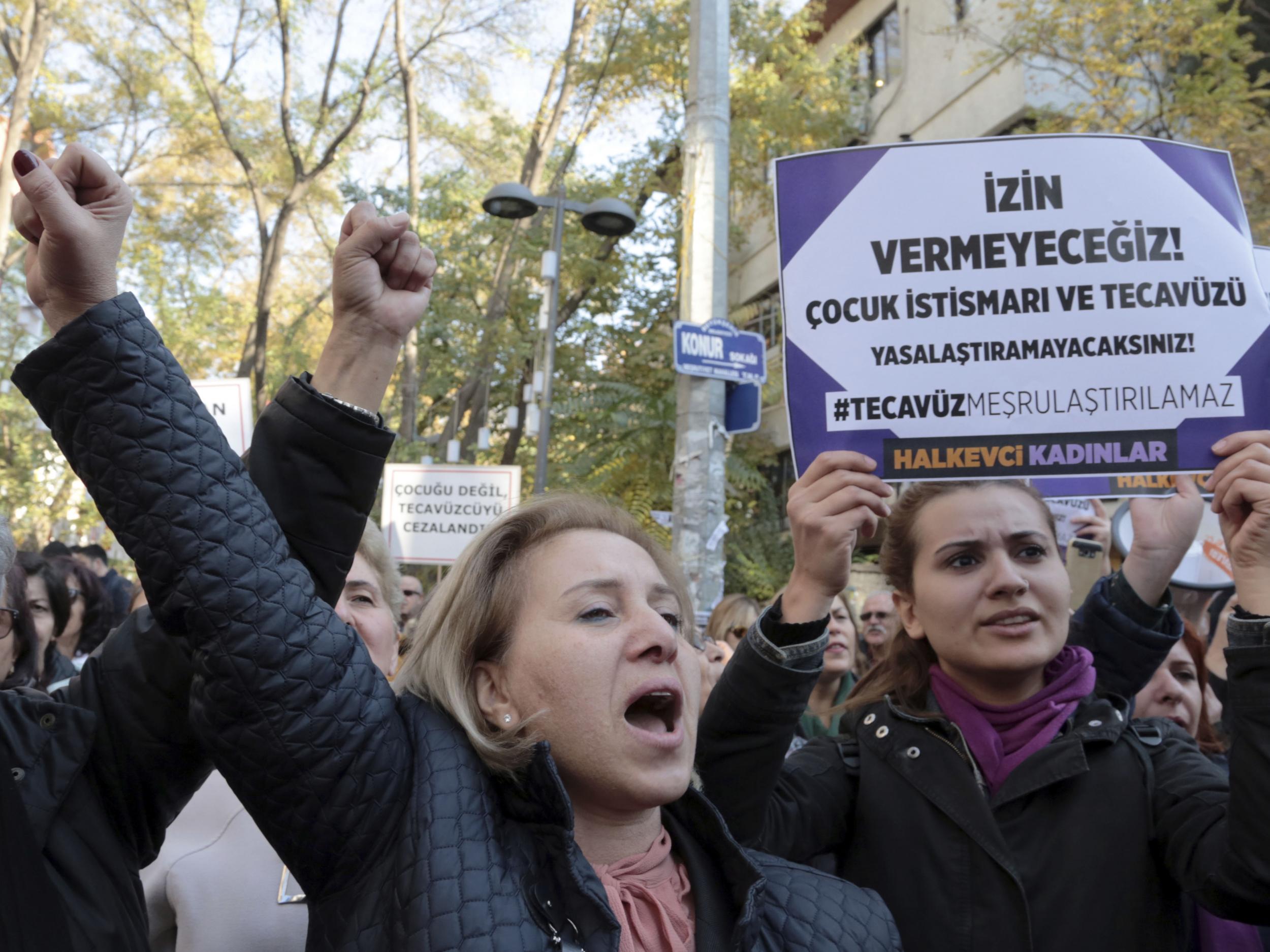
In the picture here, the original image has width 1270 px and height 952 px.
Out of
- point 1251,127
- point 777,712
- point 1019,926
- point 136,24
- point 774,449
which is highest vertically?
point 136,24

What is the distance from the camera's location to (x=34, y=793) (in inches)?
67.3

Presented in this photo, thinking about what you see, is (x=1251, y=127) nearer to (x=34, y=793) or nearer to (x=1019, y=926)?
(x=1019, y=926)

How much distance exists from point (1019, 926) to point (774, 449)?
18.6 metres

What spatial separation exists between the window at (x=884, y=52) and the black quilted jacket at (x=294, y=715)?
2062cm

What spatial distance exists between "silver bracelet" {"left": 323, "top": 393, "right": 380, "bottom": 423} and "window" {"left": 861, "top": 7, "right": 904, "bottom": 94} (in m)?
20.4

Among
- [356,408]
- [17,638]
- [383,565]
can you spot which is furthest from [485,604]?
[17,638]

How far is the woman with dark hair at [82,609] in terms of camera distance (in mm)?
5641

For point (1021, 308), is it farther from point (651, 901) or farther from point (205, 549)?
point (205, 549)

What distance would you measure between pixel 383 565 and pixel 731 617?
2.86m

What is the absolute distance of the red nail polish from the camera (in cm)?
160

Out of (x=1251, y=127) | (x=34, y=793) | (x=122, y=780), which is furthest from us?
(x=1251, y=127)

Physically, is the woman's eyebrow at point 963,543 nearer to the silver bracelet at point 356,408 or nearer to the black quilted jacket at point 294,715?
the black quilted jacket at point 294,715

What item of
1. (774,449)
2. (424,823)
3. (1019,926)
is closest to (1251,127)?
(774,449)

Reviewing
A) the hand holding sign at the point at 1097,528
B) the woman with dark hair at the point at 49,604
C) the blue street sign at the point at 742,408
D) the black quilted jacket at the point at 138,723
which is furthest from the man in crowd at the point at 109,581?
the hand holding sign at the point at 1097,528
